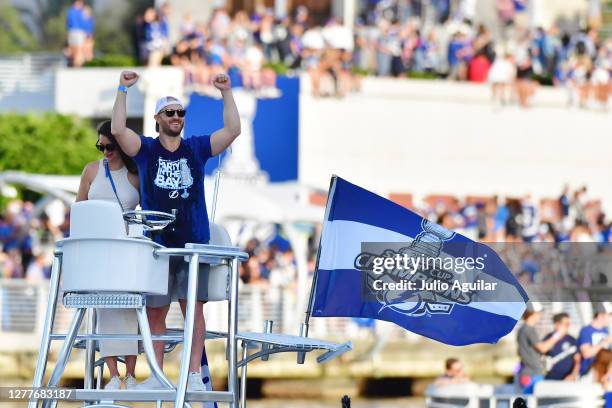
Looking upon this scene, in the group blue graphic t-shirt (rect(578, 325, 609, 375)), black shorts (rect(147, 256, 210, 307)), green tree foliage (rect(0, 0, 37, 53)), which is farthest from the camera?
green tree foliage (rect(0, 0, 37, 53))

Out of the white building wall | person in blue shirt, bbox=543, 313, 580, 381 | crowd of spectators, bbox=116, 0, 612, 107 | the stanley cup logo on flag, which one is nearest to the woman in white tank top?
the stanley cup logo on flag

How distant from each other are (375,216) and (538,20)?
35.7m

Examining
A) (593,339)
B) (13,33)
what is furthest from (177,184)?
(13,33)

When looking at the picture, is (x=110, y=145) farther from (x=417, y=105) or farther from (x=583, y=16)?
(x=583, y=16)

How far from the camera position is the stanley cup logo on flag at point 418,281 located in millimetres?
9391

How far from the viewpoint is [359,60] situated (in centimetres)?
3809

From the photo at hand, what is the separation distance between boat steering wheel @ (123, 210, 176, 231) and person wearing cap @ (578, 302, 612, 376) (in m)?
9.97

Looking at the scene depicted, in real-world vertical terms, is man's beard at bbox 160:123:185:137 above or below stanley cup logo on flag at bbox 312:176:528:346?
above

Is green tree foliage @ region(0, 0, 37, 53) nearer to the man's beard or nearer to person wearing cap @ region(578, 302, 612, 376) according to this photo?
person wearing cap @ region(578, 302, 612, 376)

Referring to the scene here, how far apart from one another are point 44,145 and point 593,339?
66.2 ft

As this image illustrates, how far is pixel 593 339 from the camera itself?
60.4 feet

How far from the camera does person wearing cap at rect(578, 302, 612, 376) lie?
18.0 metres

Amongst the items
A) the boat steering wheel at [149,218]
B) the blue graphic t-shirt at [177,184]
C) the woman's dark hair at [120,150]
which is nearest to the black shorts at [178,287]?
the blue graphic t-shirt at [177,184]

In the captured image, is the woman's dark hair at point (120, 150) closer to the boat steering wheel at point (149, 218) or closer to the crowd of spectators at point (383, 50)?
the boat steering wheel at point (149, 218)
